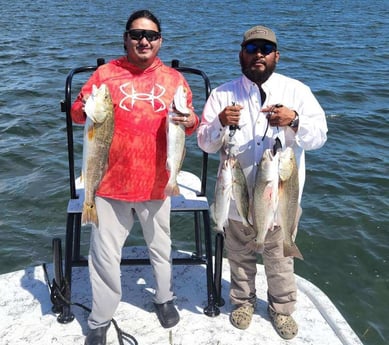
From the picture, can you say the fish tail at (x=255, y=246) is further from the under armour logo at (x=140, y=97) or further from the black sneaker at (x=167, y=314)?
the under armour logo at (x=140, y=97)

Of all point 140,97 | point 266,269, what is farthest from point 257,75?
point 266,269

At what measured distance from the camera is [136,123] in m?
4.01

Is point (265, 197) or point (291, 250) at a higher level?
point (265, 197)

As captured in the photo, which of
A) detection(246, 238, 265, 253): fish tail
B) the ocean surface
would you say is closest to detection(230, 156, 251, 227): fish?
detection(246, 238, 265, 253): fish tail

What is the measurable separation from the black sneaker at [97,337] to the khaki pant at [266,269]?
123 centimetres

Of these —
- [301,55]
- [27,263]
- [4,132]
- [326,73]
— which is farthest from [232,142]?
[301,55]

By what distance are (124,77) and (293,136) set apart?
58.2 inches

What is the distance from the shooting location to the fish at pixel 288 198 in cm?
391

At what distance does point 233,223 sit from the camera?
4492mm

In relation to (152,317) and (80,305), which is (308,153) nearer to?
(152,317)

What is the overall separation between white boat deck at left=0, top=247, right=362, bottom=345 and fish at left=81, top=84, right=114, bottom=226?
113 cm

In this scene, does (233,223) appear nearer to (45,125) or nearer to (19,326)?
(19,326)

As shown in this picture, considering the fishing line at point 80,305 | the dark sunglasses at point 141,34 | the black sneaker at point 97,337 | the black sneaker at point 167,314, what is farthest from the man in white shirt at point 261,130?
the black sneaker at point 97,337

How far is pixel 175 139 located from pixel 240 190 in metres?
0.69
